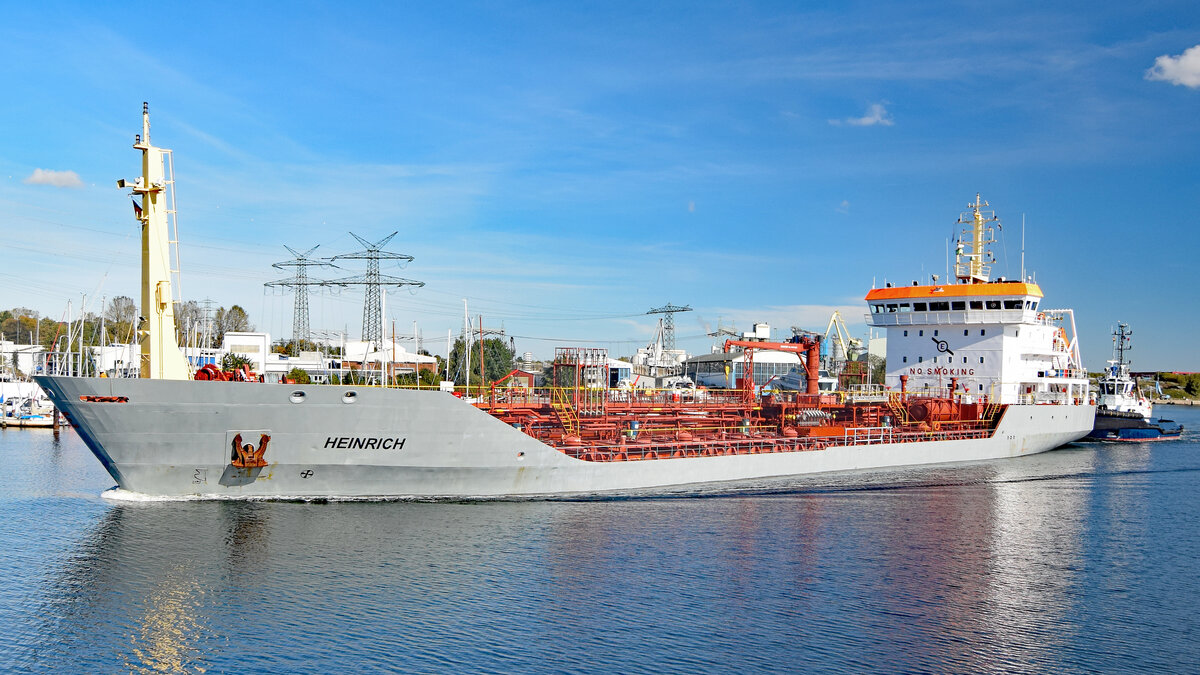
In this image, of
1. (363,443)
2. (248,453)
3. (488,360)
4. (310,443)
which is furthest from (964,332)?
(488,360)

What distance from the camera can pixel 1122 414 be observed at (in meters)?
52.9

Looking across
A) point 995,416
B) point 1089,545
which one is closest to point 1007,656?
point 1089,545

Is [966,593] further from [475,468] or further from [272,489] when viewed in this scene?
[272,489]

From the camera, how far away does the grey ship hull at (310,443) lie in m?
21.6

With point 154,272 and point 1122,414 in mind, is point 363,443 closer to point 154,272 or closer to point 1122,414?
point 154,272

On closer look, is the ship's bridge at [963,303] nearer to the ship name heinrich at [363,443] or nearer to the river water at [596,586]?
the river water at [596,586]

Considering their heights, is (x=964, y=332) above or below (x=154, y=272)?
below

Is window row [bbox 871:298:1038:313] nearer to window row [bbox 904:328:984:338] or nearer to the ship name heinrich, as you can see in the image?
window row [bbox 904:328:984:338]

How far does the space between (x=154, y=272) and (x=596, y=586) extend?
588 inches

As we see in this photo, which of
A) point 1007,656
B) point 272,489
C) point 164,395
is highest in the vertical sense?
point 164,395

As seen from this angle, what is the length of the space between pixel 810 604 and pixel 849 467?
19.4 m

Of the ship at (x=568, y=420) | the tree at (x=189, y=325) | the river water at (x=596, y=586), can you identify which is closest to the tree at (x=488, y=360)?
the tree at (x=189, y=325)

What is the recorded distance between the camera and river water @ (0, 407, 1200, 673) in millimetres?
14016

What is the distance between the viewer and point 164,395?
2139 centimetres
